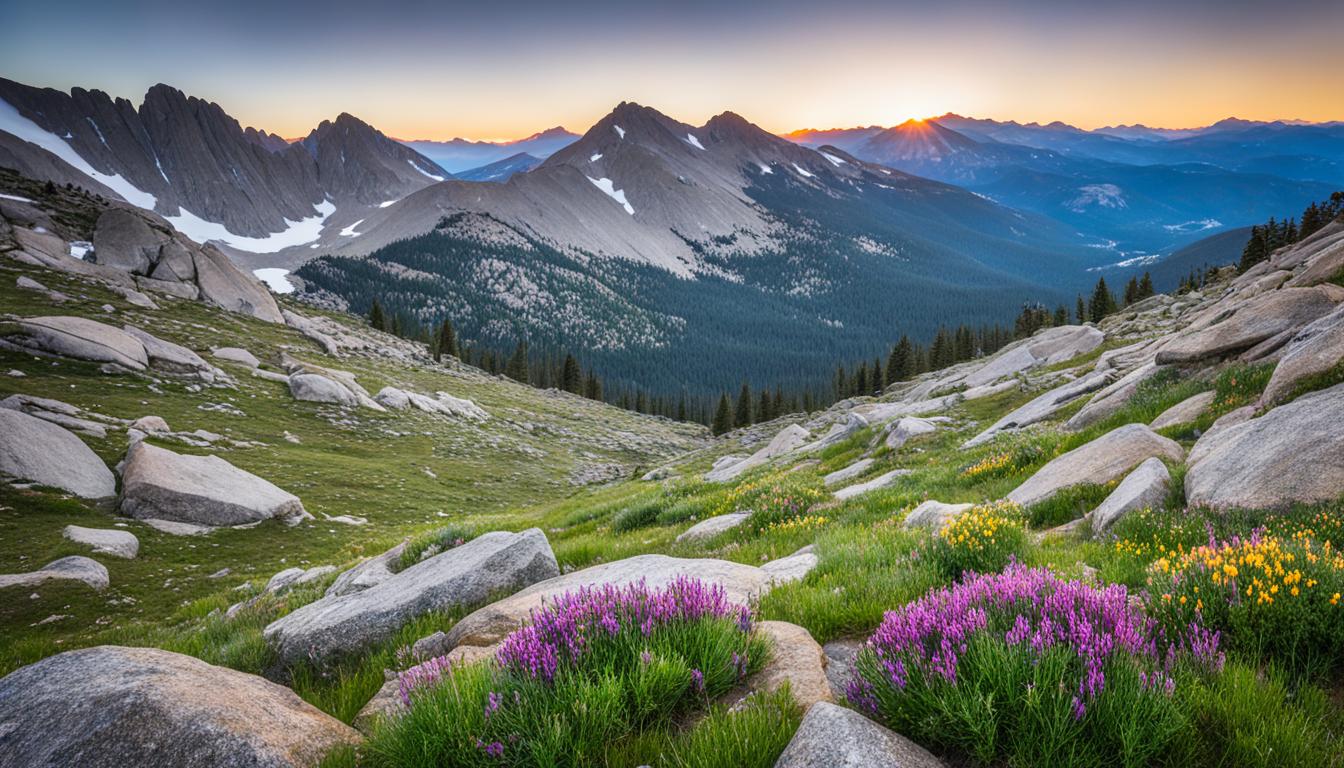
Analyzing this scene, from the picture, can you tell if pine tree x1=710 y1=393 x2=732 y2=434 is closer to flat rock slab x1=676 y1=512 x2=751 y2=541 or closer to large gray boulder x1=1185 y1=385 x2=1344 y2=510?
flat rock slab x1=676 y1=512 x2=751 y2=541

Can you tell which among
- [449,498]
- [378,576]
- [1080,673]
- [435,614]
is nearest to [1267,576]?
[1080,673]

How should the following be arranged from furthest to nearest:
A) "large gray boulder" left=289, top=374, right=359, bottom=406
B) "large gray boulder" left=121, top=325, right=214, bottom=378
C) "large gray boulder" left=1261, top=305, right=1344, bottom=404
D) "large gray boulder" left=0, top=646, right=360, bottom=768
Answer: "large gray boulder" left=289, top=374, right=359, bottom=406 → "large gray boulder" left=121, top=325, right=214, bottom=378 → "large gray boulder" left=1261, top=305, right=1344, bottom=404 → "large gray boulder" left=0, top=646, right=360, bottom=768

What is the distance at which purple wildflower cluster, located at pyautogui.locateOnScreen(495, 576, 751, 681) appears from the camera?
342cm

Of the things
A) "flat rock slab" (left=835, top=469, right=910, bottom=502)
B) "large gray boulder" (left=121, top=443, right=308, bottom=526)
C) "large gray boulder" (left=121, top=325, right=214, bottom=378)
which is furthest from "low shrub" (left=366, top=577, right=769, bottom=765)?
"large gray boulder" (left=121, top=325, right=214, bottom=378)

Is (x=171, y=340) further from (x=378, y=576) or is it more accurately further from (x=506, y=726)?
(x=506, y=726)

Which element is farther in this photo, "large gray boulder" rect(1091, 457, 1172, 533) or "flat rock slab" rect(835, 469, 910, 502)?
"flat rock slab" rect(835, 469, 910, 502)

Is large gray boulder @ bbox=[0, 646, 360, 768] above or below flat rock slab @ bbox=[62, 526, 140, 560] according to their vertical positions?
above

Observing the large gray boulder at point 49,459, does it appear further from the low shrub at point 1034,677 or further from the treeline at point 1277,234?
the treeline at point 1277,234

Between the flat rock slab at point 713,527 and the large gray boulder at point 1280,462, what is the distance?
7028 millimetres

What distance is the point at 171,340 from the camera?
50.8 meters

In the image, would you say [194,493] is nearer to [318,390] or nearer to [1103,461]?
[318,390]

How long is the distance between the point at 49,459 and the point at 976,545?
36.7 m

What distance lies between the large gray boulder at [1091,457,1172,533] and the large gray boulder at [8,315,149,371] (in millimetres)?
56134

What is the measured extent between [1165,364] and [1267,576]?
16.9 m
